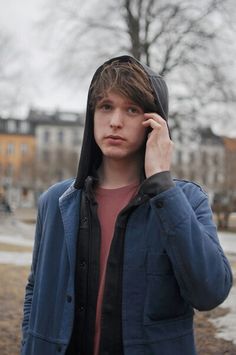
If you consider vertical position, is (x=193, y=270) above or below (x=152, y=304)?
above

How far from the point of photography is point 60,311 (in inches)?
69.4

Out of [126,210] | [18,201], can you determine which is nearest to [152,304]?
[126,210]

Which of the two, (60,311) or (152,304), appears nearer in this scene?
(152,304)

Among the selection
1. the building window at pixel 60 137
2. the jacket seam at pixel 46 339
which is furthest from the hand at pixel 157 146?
the building window at pixel 60 137

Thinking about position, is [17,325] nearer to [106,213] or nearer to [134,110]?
[106,213]

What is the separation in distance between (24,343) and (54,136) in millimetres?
68646

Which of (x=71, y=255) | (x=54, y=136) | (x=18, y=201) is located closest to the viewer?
(x=71, y=255)

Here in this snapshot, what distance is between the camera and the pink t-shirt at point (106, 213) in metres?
1.72

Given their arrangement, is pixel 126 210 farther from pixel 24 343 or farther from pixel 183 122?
pixel 183 122

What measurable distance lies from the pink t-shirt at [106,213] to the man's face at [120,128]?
0.13 m

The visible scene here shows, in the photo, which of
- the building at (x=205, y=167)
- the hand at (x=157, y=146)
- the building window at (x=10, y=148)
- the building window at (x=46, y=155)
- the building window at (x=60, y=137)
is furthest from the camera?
the building window at (x=60, y=137)

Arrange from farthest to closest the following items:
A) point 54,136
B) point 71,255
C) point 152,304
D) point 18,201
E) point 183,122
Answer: point 54,136
point 18,201
point 183,122
point 71,255
point 152,304

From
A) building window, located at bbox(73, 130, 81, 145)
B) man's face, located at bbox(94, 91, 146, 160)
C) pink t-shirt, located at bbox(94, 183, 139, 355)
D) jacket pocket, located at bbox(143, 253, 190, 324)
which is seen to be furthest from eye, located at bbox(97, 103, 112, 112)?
building window, located at bbox(73, 130, 81, 145)

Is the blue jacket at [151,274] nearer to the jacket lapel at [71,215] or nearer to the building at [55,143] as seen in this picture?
the jacket lapel at [71,215]
